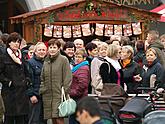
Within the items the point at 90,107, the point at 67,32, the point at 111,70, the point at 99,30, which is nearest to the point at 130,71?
the point at 111,70

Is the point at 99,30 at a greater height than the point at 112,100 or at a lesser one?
greater

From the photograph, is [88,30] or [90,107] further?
[88,30]

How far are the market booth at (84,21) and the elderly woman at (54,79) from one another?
5.65 metres

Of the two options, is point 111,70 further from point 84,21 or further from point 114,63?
point 84,21

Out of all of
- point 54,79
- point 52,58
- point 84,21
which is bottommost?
point 54,79

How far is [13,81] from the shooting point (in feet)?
34.7

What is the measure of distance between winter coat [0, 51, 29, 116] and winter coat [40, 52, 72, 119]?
0.37 meters

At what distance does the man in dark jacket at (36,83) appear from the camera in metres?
10.9

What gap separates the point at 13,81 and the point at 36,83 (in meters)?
0.55

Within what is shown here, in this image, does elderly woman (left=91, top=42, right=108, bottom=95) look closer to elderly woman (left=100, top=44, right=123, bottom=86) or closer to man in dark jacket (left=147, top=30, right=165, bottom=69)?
elderly woman (left=100, top=44, right=123, bottom=86)

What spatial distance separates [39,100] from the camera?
11.0 m

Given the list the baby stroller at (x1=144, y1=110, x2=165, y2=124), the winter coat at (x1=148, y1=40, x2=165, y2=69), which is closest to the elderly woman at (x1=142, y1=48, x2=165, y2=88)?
the winter coat at (x1=148, y1=40, x2=165, y2=69)

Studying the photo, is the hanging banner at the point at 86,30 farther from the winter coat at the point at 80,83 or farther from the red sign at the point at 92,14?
the winter coat at the point at 80,83

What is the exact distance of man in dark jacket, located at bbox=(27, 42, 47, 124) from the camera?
10922mm
